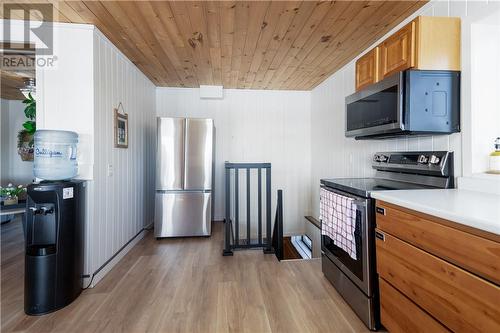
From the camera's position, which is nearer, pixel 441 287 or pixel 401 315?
pixel 441 287

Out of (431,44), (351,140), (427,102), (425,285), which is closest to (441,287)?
(425,285)

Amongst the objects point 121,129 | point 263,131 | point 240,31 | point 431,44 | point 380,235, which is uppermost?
point 240,31

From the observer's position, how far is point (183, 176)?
3182 mm

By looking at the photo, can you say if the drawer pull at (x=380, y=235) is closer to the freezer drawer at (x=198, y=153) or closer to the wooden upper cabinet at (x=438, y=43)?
the wooden upper cabinet at (x=438, y=43)

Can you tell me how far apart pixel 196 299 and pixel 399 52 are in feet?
8.06

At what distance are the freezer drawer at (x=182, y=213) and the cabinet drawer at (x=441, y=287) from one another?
233 cm

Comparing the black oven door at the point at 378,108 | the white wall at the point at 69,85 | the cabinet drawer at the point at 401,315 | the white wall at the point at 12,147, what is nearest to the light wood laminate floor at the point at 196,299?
the cabinet drawer at the point at 401,315

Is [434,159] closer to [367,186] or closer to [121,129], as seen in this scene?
[367,186]

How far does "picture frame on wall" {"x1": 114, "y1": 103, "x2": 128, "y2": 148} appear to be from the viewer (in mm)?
2514

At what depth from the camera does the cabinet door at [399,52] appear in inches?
59.9

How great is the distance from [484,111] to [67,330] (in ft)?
10.3

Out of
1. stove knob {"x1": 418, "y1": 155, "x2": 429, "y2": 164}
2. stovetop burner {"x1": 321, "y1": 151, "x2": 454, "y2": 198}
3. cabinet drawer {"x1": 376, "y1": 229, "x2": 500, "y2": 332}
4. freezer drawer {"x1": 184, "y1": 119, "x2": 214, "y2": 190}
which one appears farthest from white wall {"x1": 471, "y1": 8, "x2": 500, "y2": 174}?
freezer drawer {"x1": 184, "y1": 119, "x2": 214, "y2": 190}

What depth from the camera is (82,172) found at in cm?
206

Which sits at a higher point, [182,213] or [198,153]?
[198,153]
